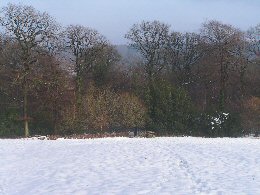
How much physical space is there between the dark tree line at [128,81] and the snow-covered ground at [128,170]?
21.0 m

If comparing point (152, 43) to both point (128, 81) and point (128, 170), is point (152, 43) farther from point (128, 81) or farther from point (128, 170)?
point (128, 170)

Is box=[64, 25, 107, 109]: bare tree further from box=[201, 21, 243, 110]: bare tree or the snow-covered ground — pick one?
the snow-covered ground

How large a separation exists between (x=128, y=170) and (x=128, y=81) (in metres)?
46.6

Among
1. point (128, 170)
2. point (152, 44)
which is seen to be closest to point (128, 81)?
point (152, 44)

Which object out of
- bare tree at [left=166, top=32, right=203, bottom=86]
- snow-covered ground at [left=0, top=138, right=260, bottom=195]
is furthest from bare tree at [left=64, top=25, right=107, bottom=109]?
snow-covered ground at [left=0, top=138, right=260, bottom=195]

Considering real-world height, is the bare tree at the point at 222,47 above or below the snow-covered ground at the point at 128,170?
above

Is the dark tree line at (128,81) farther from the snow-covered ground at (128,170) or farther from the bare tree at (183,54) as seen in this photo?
the snow-covered ground at (128,170)

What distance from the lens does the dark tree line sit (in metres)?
45.4

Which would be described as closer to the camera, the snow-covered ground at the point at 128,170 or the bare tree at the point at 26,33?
the snow-covered ground at the point at 128,170

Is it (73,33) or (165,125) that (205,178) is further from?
(73,33)

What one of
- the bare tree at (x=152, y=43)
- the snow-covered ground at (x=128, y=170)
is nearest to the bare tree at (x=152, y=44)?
the bare tree at (x=152, y=43)

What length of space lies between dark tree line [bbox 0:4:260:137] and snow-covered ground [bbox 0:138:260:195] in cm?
2095

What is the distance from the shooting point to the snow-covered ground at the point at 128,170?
13.7 m

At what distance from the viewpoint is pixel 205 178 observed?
48.8 feet
